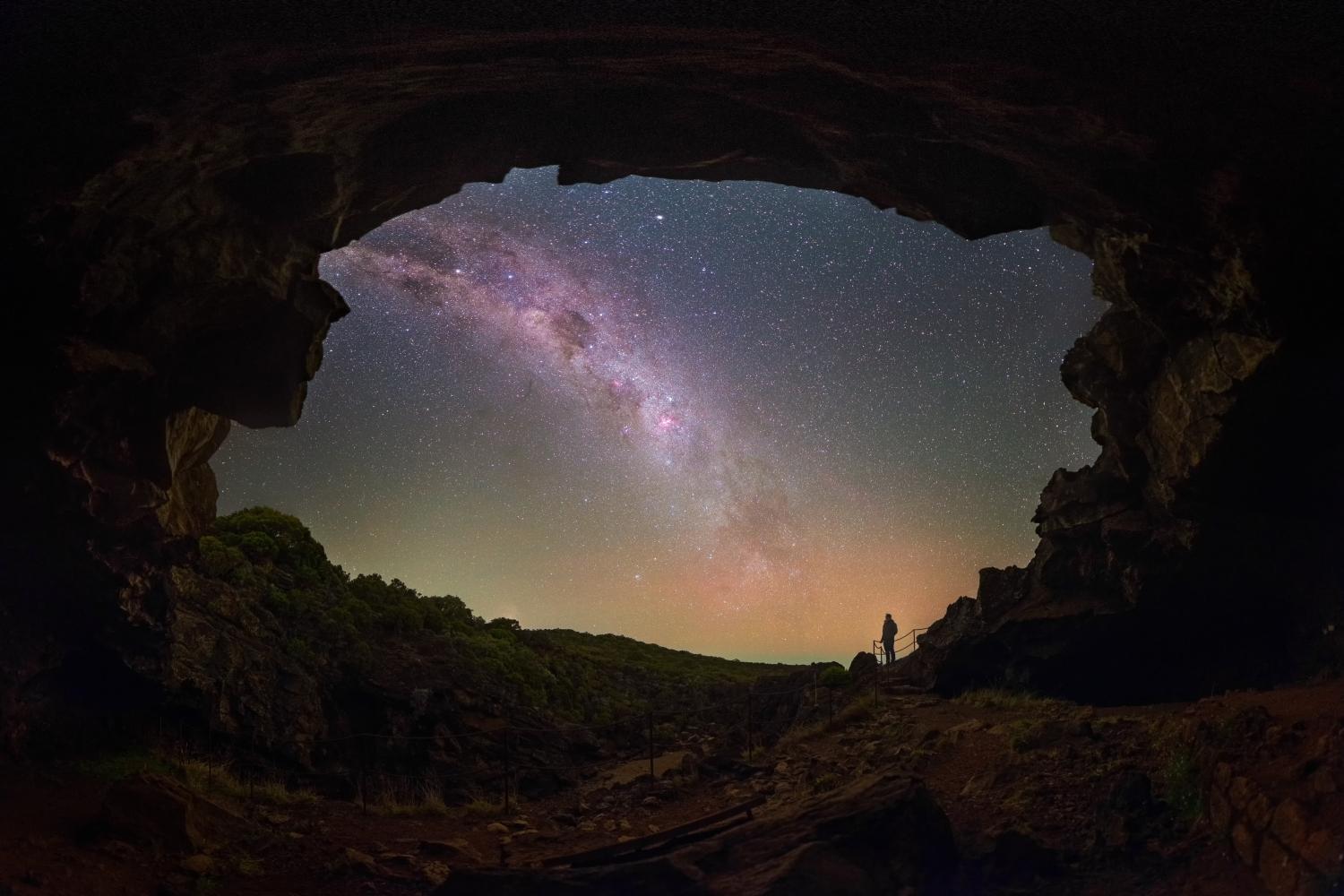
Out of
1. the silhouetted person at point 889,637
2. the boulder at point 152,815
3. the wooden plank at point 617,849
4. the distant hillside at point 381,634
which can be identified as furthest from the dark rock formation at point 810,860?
the silhouetted person at point 889,637

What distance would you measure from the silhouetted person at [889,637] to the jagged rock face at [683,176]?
972 centimetres

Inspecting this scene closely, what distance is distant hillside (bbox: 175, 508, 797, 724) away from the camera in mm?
20250

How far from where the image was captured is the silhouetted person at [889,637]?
1112 inches

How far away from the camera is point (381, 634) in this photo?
23391 mm

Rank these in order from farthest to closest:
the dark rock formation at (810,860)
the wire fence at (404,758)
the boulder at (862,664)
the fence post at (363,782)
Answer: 1. the boulder at (862,664)
2. the wire fence at (404,758)
3. the fence post at (363,782)
4. the dark rock formation at (810,860)

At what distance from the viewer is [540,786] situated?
1866cm

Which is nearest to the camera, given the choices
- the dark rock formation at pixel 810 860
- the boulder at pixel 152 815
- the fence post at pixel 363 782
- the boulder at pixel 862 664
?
the dark rock formation at pixel 810 860

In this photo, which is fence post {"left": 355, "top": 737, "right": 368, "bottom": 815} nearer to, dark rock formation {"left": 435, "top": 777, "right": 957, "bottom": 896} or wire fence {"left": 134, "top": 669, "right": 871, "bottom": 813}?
wire fence {"left": 134, "top": 669, "right": 871, "bottom": 813}

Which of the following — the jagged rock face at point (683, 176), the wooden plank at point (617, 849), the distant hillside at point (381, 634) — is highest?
the jagged rock face at point (683, 176)

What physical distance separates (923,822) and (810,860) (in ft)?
5.93

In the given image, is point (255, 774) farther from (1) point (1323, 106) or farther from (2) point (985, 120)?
(1) point (1323, 106)

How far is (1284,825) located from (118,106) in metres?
13.1

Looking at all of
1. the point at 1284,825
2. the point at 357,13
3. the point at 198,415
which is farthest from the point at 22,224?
the point at 1284,825

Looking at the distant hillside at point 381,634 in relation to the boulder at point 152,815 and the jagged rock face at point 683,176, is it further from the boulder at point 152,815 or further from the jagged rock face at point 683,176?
the boulder at point 152,815
